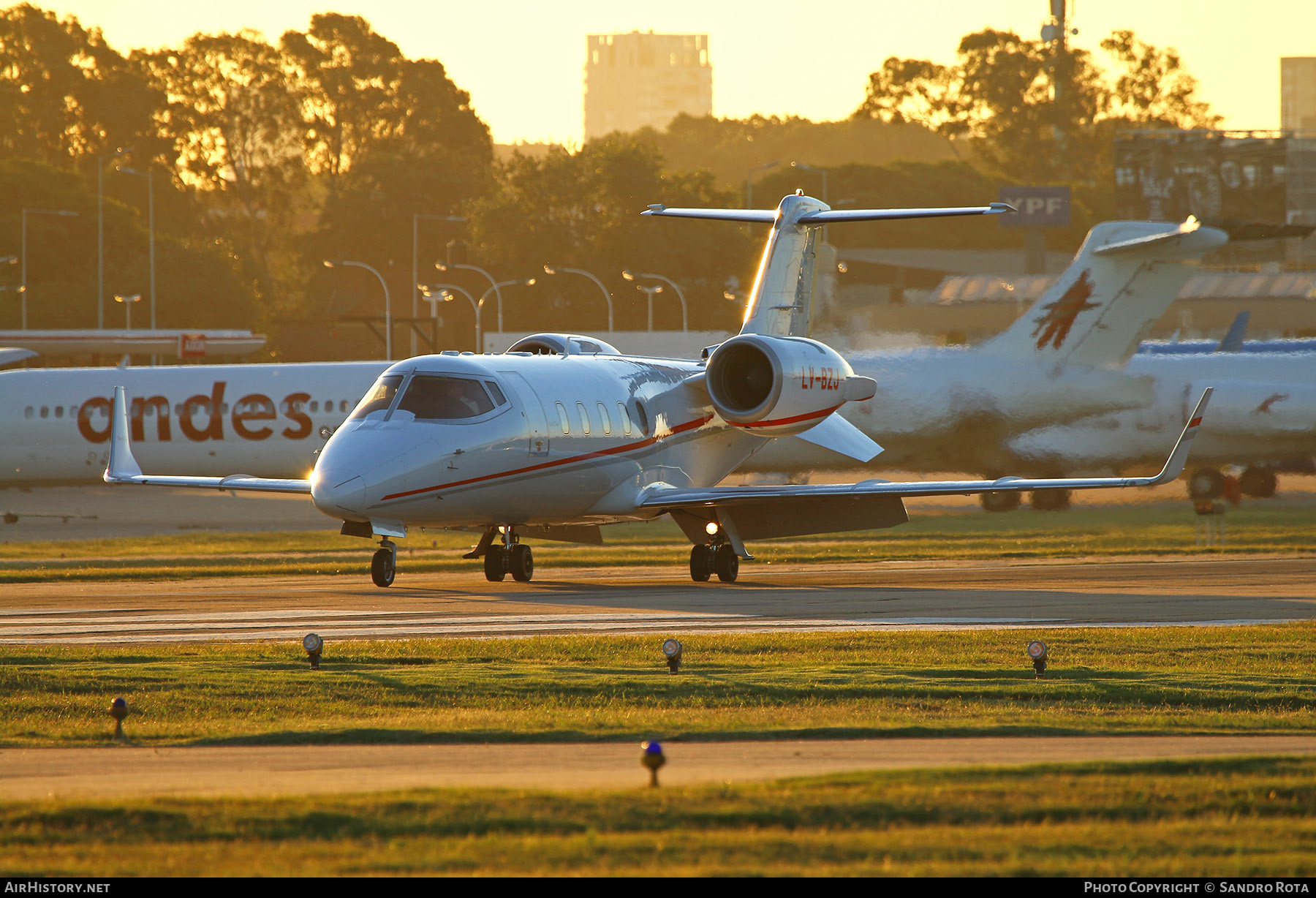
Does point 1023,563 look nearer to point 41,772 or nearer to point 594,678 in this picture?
point 594,678

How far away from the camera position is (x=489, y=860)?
27.1 feet

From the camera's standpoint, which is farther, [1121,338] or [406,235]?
[406,235]

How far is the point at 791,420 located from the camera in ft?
87.8

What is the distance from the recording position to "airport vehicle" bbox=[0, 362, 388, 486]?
45312 mm

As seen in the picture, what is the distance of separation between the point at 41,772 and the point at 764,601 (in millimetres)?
13622

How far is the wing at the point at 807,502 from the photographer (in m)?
24.9

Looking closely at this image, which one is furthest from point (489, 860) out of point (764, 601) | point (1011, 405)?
point (1011, 405)

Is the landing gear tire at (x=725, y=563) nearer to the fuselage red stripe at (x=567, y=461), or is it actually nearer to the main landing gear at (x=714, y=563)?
the main landing gear at (x=714, y=563)

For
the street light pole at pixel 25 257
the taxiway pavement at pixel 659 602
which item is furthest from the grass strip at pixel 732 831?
the street light pole at pixel 25 257

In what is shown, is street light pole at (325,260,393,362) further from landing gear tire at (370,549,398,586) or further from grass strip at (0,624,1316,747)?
grass strip at (0,624,1316,747)

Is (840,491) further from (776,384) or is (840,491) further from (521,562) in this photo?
(521,562)

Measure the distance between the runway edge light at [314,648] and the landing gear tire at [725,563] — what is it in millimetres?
12159

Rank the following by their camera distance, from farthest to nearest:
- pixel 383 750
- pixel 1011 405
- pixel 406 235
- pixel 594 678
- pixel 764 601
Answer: pixel 406 235
pixel 1011 405
pixel 764 601
pixel 594 678
pixel 383 750

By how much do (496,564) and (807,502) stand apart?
201 inches
